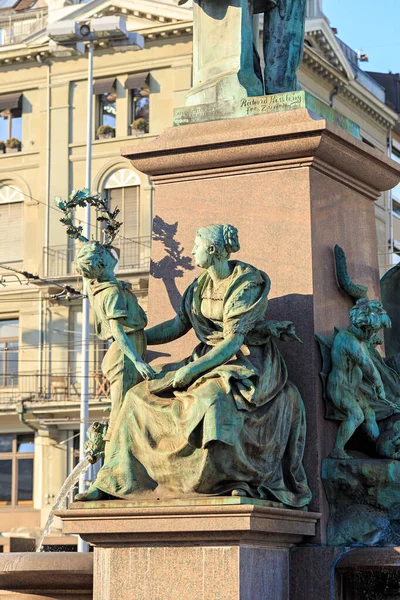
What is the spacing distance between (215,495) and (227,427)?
36 cm

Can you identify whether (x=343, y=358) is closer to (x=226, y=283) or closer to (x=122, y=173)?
(x=226, y=283)

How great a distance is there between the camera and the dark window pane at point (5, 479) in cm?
4494

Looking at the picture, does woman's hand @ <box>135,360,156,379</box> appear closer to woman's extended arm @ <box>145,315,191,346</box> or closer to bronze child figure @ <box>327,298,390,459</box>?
woman's extended arm @ <box>145,315,191,346</box>

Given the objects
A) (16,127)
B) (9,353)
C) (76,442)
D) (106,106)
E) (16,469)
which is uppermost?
(106,106)

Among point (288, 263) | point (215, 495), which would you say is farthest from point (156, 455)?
point (288, 263)

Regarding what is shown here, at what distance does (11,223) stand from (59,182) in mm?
2283

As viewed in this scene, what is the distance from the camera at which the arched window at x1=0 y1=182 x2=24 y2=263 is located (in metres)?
46.8

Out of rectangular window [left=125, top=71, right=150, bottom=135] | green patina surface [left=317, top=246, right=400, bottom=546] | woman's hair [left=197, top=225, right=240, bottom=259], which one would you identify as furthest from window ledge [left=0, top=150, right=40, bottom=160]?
woman's hair [left=197, top=225, right=240, bottom=259]

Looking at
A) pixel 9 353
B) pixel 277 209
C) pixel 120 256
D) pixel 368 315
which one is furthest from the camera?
pixel 9 353

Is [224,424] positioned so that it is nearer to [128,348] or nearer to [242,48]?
[128,348]

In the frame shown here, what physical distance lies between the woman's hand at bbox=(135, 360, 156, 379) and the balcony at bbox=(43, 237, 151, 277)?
114 ft

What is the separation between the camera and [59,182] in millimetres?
45906

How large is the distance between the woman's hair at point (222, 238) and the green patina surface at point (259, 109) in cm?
110

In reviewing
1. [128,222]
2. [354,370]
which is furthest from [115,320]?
[128,222]
